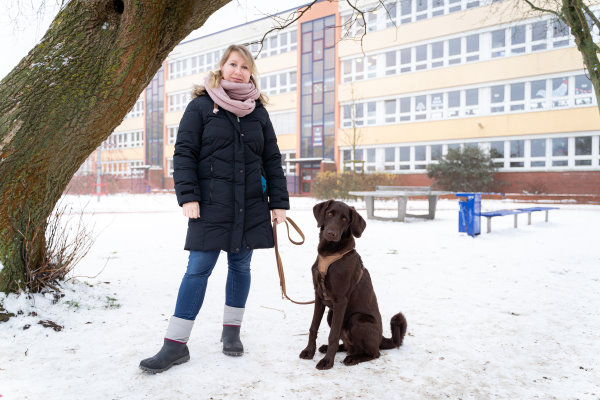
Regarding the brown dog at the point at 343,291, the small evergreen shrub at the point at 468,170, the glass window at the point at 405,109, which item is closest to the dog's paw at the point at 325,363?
the brown dog at the point at 343,291

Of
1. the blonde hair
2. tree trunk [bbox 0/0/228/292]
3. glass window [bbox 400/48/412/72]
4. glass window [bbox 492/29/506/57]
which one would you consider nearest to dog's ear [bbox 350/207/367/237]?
the blonde hair

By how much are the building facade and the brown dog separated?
57.9 feet

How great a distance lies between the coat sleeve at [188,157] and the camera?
2539 millimetres

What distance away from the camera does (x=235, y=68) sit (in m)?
2.80

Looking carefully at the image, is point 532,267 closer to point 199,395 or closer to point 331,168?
point 199,395

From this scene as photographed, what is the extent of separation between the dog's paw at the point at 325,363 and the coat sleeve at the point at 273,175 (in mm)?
1030

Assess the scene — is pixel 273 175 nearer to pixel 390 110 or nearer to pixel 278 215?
pixel 278 215

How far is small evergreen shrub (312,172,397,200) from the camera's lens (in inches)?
746

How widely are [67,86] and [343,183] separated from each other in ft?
54.4

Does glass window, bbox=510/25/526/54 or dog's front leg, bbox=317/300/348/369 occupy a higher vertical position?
glass window, bbox=510/25/526/54

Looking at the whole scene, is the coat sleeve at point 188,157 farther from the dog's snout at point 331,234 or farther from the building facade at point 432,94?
the building facade at point 432,94

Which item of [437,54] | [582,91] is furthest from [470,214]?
[437,54]

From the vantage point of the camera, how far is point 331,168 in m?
29.2

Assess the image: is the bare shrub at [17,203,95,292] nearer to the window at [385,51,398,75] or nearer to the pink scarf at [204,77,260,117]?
the pink scarf at [204,77,260,117]
